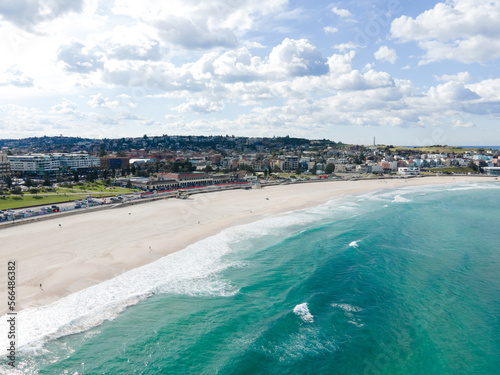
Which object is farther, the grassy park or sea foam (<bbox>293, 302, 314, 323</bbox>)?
the grassy park

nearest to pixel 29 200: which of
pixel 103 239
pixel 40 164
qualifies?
pixel 103 239

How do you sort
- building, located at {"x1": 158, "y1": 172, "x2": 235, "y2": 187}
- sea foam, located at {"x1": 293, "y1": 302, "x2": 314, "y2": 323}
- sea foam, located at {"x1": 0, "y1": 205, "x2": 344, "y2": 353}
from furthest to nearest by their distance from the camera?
building, located at {"x1": 158, "y1": 172, "x2": 235, "y2": 187} → sea foam, located at {"x1": 293, "y1": 302, "x2": 314, "y2": 323} → sea foam, located at {"x1": 0, "y1": 205, "x2": 344, "y2": 353}

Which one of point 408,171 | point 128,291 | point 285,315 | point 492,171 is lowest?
point 128,291

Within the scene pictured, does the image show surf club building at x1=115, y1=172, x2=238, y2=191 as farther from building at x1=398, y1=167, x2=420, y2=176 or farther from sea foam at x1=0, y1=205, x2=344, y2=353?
building at x1=398, y1=167, x2=420, y2=176

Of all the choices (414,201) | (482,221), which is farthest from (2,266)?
(414,201)

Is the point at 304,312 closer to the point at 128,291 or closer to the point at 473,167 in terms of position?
the point at 128,291

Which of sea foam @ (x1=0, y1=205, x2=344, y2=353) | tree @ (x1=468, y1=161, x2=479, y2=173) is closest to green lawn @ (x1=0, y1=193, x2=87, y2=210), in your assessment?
sea foam @ (x1=0, y1=205, x2=344, y2=353)

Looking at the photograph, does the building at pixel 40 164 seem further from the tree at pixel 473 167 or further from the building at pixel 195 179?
the tree at pixel 473 167
